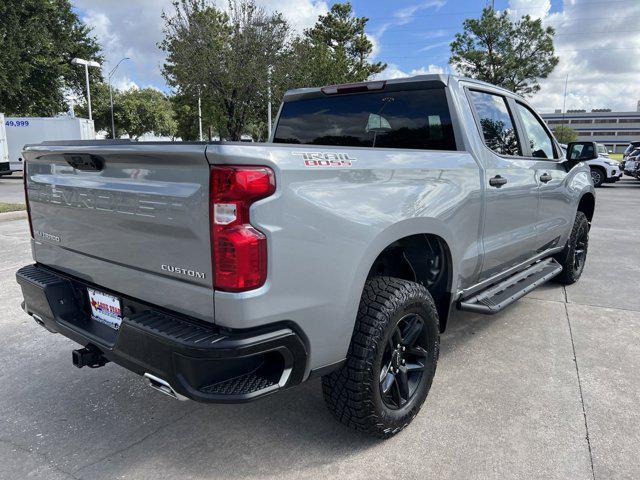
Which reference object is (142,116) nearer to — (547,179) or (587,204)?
(587,204)

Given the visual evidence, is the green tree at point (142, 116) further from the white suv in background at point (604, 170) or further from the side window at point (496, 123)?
the side window at point (496, 123)

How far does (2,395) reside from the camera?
10.0 feet

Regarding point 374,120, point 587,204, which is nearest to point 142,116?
point 587,204

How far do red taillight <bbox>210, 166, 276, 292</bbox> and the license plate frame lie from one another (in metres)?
0.81

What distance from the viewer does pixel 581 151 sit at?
4.66 m

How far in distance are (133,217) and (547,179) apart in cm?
347

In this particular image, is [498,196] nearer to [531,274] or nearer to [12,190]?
[531,274]

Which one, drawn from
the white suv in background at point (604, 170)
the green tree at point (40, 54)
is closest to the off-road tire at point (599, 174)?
the white suv in background at point (604, 170)

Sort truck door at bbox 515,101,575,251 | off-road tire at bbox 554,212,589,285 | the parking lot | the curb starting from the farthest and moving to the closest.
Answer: the curb → off-road tire at bbox 554,212,589,285 → truck door at bbox 515,101,575,251 → the parking lot

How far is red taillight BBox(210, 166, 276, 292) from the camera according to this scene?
5.93ft

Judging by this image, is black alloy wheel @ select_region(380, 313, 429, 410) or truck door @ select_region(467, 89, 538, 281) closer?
black alloy wheel @ select_region(380, 313, 429, 410)

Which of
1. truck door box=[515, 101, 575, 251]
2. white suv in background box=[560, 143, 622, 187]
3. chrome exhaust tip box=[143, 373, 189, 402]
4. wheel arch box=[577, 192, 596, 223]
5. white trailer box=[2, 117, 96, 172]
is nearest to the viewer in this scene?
chrome exhaust tip box=[143, 373, 189, 402]

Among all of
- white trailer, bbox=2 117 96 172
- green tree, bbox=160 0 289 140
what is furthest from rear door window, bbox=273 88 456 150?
white trailer, bbox=2 117 96 172

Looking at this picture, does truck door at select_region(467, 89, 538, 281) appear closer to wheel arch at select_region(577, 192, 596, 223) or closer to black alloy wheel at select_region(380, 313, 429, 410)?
black alloy wheel at select_region(380, 313, 429, 410)
